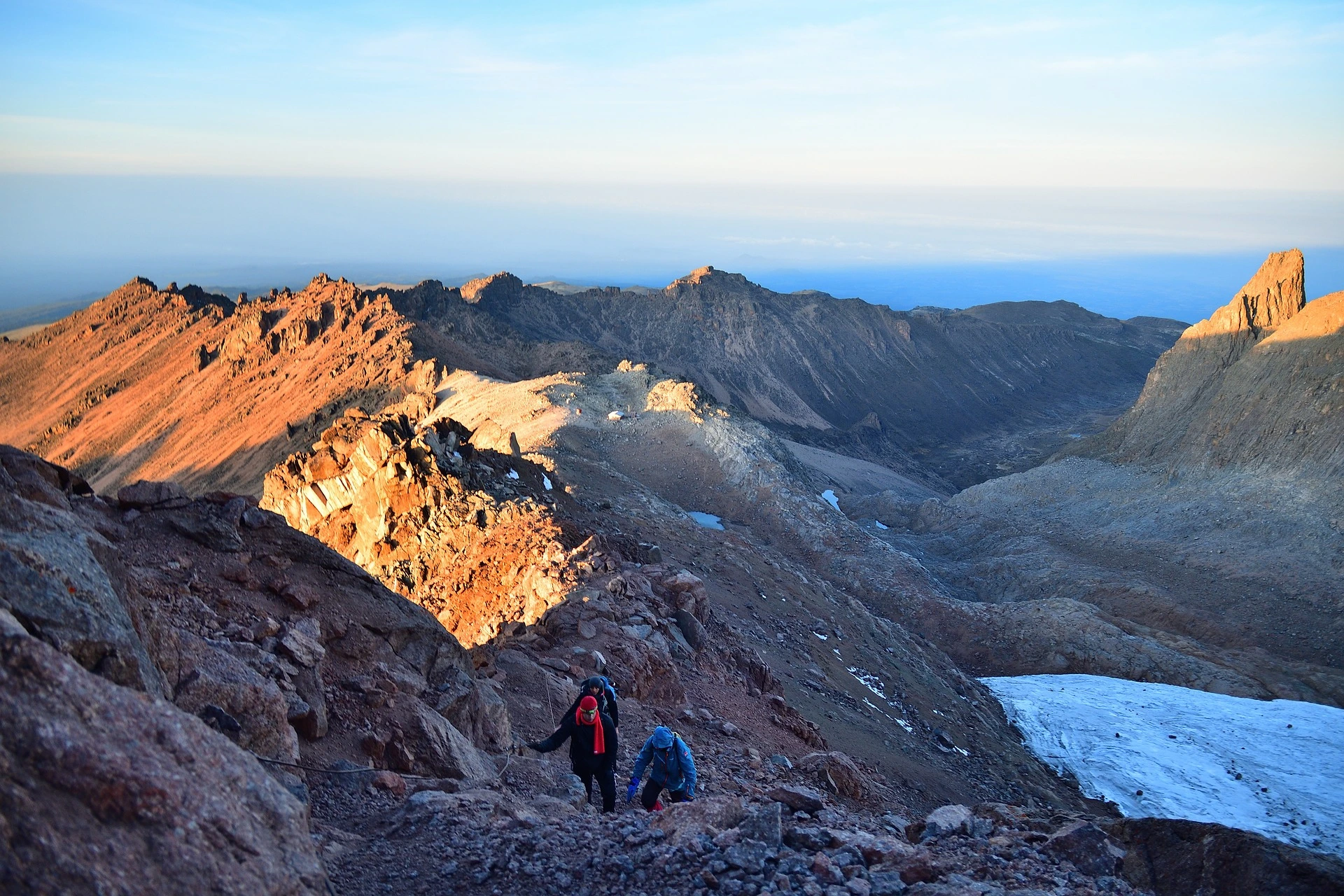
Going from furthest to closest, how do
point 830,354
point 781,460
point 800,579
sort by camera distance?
point 830,354 < point 781,460 < point 800,579

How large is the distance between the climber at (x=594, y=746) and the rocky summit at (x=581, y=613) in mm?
370

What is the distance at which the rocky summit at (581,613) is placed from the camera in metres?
4.58

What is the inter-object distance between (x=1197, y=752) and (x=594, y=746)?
16.8m

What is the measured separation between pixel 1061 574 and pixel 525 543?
2409 cm

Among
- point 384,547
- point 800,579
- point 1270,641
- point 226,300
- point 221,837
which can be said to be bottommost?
point 1270,641

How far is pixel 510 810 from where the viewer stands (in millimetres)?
6383

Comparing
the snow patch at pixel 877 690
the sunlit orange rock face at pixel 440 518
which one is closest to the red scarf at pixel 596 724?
the sunlit orange rock face at pixel 440 518

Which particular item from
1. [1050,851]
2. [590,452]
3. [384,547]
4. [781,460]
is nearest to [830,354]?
[781,460]

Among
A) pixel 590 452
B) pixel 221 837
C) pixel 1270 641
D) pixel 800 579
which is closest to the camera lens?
pixel 221 837

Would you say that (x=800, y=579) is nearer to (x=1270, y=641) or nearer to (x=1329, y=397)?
(x=1270, y=641)

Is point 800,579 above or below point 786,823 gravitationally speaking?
below

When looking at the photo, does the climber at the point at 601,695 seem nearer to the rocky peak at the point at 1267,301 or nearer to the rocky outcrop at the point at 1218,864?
the rocky outcrop at the point at 1218,864

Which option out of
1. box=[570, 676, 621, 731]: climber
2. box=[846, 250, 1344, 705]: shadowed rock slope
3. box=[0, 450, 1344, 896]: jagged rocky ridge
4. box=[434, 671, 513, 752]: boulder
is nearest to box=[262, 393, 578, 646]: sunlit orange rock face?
box=[0, 450, 1344, 896]: jagged rocky ridge

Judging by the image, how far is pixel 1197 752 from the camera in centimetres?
1856
